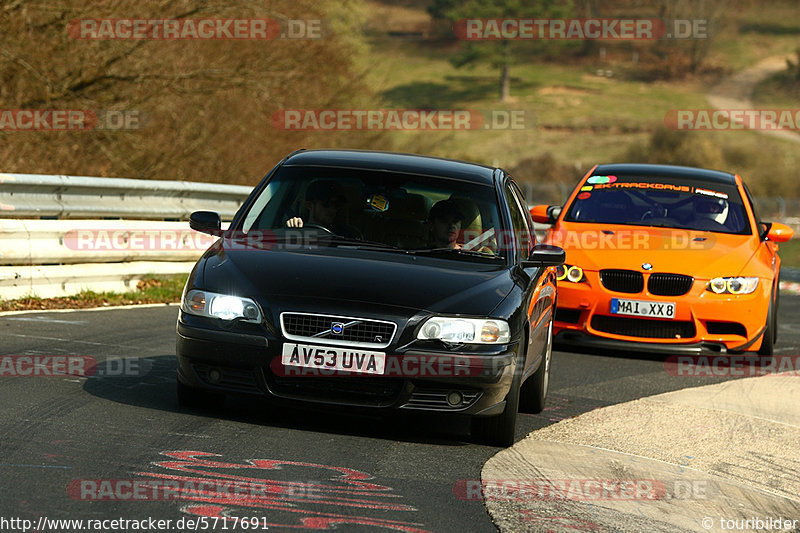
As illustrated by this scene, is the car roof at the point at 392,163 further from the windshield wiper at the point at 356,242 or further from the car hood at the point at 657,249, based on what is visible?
the car hood at the point at 657,249

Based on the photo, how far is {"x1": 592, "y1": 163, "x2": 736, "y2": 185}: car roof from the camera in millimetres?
12711

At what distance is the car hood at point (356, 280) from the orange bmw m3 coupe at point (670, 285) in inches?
170

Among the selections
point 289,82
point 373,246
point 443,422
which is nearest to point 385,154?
point 373,246

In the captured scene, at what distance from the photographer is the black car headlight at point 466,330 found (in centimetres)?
628

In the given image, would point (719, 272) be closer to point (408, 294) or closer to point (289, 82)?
point (408, 294)

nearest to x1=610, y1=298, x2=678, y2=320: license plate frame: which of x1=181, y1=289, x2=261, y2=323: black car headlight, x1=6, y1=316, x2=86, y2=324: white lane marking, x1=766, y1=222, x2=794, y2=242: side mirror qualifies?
x1=766, y1=222, x2=794, y2=242: side mirror

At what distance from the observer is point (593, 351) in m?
11.9

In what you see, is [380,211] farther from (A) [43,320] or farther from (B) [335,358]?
(A) [43,320]

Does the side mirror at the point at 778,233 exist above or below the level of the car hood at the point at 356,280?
below

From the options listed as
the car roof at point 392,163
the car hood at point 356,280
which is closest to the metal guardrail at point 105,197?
the car roof at point 392,163

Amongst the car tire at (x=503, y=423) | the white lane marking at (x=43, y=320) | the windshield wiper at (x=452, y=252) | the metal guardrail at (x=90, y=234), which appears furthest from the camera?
the metal guardrail at (x=90, y=234)

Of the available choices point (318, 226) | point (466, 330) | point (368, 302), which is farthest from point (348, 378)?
point (318, 226)

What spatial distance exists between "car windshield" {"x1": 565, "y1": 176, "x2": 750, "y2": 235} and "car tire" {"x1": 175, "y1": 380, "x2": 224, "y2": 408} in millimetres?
6204

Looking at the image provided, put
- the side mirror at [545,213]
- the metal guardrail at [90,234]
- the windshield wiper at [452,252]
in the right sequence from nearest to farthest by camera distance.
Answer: the windshield wiper at [452,252]
the metal guardrail at [90,234]
the side mirror at [545,213]
